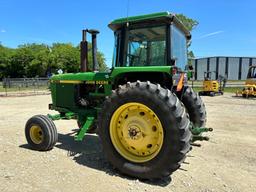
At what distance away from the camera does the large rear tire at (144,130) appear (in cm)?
416

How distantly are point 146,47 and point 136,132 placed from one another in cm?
165

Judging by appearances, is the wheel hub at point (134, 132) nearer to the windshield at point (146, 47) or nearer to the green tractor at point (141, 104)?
the green tractor at point (141, 104)

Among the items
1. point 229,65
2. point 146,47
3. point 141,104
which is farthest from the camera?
point 229,65

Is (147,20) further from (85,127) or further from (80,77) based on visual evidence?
(85,127)

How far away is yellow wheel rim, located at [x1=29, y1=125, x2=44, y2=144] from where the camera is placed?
5.91 m

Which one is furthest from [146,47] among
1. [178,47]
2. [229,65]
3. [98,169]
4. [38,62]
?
[229,65]

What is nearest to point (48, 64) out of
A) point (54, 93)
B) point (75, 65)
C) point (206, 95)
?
point (75, 65)

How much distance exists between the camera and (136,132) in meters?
4.62

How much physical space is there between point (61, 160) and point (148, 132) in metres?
1.82

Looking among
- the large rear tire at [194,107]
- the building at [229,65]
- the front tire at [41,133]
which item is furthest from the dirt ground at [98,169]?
the building at [229,65]

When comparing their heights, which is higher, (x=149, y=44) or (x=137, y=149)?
(x=149, y=44)

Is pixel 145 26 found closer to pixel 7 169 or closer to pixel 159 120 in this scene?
pixel 159 120

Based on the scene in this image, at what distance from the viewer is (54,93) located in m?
6.82

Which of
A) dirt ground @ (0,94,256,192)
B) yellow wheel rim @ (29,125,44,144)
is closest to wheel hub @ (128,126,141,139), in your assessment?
dirt ground @ (0,94,256,192)
